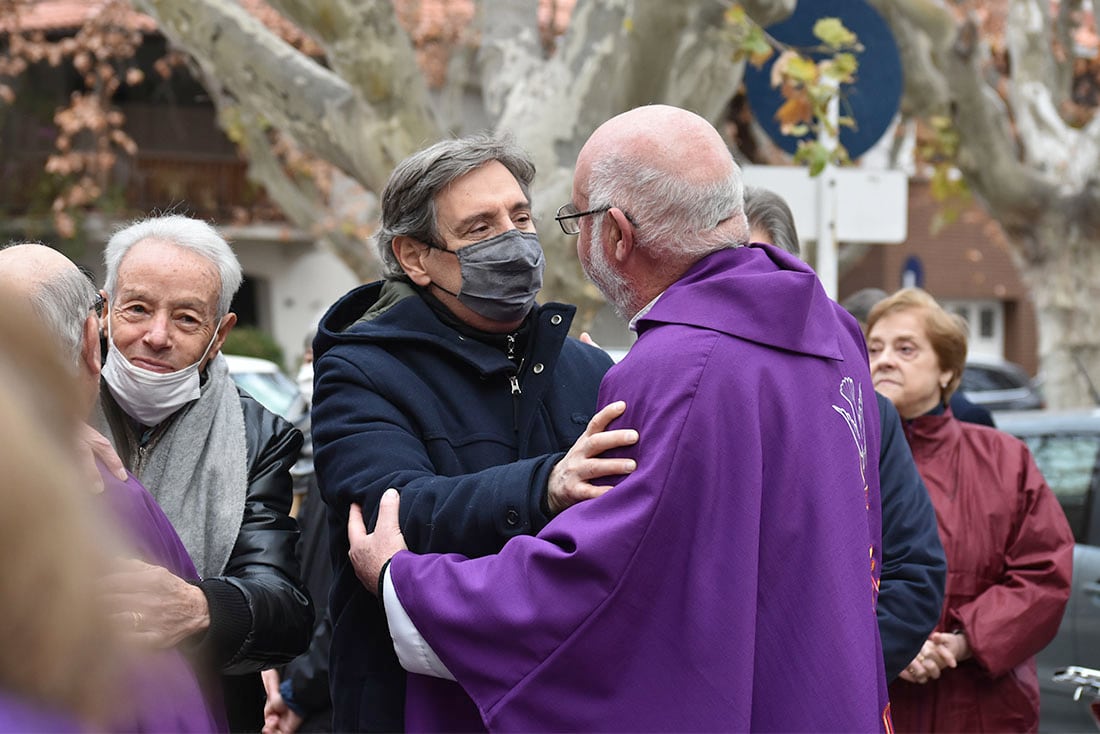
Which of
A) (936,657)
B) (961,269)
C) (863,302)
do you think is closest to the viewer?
(936,657)

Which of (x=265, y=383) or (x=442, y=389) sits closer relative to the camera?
(x=442, y=389)

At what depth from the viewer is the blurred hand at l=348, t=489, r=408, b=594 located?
271cm

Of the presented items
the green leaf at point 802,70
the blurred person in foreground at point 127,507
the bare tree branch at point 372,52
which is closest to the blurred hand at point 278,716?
the blurred person in foreground at point 127,507

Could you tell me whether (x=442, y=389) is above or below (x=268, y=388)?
above

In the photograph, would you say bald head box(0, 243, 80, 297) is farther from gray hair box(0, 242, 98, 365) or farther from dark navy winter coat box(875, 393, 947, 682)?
dark navy winter coat box(875, 393, 947, 682)

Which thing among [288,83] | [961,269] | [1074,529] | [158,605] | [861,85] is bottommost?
[961,269]

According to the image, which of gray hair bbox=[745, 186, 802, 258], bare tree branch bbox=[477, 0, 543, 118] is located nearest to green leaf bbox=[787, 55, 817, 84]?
bare tree branch bbox=[477, 0, 543, 118]

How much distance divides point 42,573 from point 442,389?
168cm

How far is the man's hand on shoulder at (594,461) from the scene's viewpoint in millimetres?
2396

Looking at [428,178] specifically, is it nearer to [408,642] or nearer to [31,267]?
[31,267]

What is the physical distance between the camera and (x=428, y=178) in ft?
10.3

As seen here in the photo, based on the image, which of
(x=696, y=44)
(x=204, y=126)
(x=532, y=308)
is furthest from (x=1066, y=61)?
(x=204, y=126)

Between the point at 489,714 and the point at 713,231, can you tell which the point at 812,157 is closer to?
the point at 713,231

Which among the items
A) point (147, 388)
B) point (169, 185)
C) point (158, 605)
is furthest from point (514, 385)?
point (169, 185)
